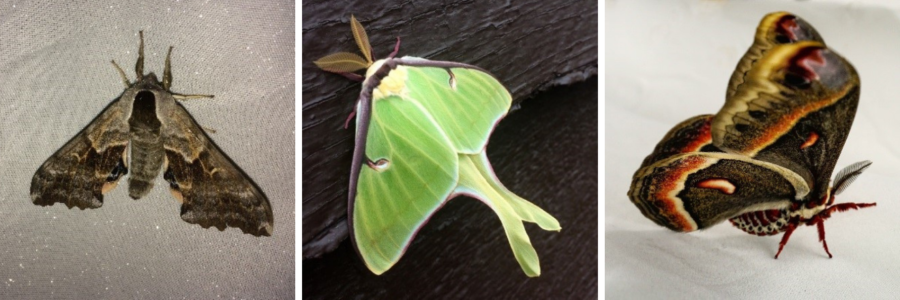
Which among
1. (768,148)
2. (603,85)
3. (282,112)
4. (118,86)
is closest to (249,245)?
(282,112)

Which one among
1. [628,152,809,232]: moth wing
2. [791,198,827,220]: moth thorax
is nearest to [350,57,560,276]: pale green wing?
[628,152,809,232]: moth wing

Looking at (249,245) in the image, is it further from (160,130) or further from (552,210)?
(552,210)

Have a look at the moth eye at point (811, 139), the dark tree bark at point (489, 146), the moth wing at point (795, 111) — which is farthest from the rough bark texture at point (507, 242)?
the moth eye at point (811, 139)

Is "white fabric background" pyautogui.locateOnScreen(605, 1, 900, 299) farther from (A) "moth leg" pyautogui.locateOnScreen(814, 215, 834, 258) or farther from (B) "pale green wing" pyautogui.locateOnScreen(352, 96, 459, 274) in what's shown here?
(B) "pale green wing" pyautogui.locateOnScreen(352, 96, 459, 274)

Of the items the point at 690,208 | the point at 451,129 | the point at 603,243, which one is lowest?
the point at 603,243

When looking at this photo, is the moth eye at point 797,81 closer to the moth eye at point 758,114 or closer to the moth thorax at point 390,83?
the moth eye at point 758,114

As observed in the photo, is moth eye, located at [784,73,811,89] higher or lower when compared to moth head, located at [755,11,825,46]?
lower

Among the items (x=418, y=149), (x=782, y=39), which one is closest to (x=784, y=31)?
(x=782, y=39)
